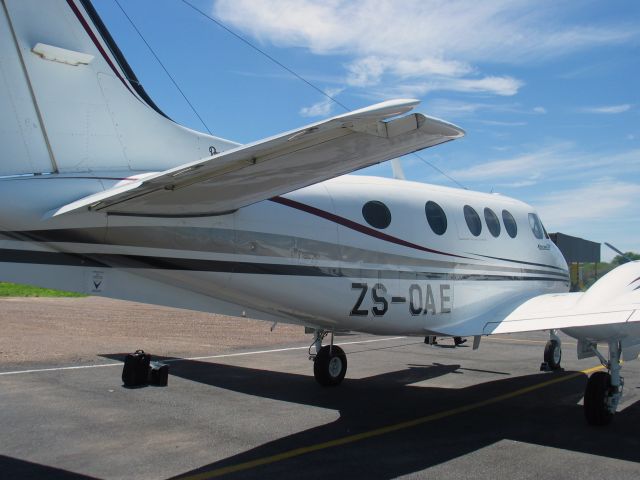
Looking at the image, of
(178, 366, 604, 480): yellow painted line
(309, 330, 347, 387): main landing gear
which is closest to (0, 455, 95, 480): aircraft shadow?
(178, 366, 604, 480): yellow painted line

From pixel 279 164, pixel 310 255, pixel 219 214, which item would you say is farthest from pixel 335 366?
pixel 279 164

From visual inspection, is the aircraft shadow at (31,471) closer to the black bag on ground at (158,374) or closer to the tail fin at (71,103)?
the black bag on ground at (158,374)

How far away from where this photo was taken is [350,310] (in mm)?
8258

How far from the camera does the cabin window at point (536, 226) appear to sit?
12383 mm

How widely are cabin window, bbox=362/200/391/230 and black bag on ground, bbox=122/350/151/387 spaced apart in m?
3.56

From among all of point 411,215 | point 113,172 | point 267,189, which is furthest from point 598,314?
point 113,172

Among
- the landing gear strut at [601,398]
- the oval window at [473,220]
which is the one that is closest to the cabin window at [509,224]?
the oval window at [473,220]

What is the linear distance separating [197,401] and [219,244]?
3297 mm

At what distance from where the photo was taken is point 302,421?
803 centimetres

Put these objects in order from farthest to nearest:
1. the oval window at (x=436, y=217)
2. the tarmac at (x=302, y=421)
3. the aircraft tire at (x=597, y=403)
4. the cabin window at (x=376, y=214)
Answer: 1. the oval window at (x=436, y=217)
2. the cabin window at (x=376, y=214)
3. the aircraft tire at (x=597, y=403)
4. the tarmac at (x=302, y=421)

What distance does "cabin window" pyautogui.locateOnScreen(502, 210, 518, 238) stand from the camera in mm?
11492

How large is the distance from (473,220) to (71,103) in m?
6.77

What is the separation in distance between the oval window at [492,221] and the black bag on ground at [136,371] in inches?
260

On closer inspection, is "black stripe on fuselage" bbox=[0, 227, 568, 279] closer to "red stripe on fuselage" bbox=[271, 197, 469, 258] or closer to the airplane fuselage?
the airplane fuselage
